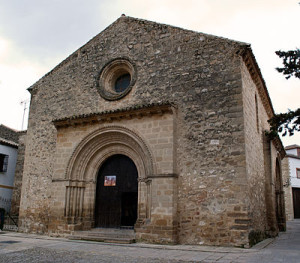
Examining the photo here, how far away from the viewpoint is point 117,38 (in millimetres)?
11859

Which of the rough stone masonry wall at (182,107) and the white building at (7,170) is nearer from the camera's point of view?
the rough stone masonry wall at (182,107)

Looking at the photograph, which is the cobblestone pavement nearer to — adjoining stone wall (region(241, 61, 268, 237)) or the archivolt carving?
adjoining stone wall (region(241, 61, 268, 237))

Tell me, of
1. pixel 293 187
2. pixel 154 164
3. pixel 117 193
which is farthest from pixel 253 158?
pixel 293 187

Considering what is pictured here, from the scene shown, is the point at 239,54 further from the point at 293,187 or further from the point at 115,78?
the point at 293,187

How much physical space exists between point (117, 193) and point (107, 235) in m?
1.52

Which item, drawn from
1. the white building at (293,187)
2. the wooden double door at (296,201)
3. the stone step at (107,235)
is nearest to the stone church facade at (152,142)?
the stone step at (107,235)

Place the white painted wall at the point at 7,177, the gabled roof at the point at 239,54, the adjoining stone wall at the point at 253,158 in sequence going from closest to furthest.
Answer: the adjoining stone wall at the point at 253,158
the gabled roof at the point at 239,54
the white painted wall at the point at 7,177

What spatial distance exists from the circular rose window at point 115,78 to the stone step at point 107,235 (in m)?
4.55

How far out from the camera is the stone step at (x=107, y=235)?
9.24m

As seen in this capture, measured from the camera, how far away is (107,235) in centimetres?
985

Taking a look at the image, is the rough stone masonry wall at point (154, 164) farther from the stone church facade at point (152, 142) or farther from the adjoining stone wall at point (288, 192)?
the adjoining stone wall at point (288, 192)

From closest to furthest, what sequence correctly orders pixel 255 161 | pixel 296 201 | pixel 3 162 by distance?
1. pixel 255 161
2. pixel 3 162
3. pixel 296 201

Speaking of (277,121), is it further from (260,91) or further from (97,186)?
(97,186)

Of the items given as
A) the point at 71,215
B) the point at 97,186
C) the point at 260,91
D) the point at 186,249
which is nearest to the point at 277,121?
the point at 260,91
